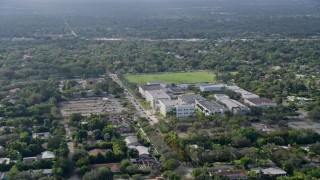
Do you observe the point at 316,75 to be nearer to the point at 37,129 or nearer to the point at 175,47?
the point at 175,47

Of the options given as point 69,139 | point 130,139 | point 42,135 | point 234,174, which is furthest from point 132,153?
point 42,135

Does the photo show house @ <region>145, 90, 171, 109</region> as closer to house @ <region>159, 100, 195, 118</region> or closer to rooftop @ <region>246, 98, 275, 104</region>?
house @ <region>159, 100, 195, 118</region>

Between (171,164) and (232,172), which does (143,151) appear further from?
(232,172)

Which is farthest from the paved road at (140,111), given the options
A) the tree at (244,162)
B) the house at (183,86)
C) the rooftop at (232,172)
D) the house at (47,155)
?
the rooftop at (232,172)

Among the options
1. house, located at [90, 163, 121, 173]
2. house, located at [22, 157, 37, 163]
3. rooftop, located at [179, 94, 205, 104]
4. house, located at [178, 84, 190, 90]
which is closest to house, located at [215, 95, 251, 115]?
rooftop, located at [179, 94, 205, 104]

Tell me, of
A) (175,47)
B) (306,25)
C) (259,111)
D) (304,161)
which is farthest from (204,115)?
(306,25)

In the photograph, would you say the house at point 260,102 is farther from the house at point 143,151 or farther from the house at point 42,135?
the house at point 42,135
